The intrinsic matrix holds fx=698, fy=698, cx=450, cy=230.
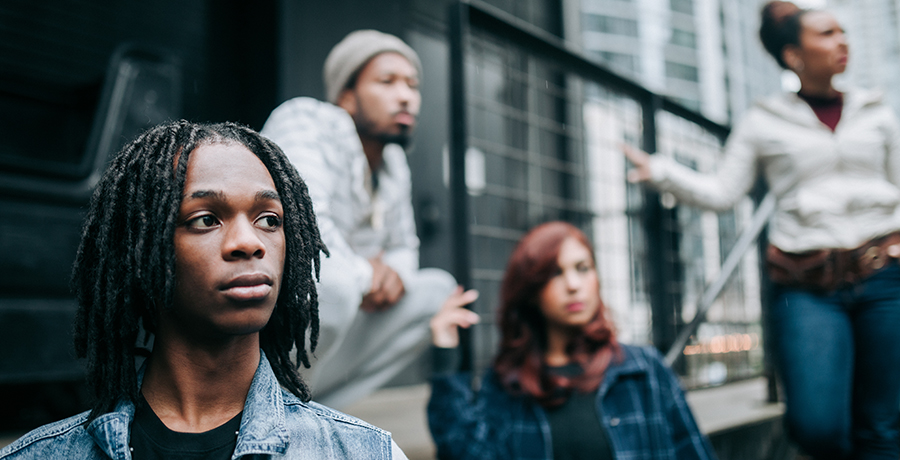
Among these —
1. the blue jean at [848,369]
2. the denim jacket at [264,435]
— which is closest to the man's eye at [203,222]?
the denim jacket at [264,435]

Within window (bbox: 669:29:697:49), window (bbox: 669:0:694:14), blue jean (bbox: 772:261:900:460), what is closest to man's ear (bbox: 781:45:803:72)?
blue jean (bbox: 772:261:900:460)

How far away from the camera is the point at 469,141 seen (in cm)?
294

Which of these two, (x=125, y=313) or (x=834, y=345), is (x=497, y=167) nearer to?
(x=834, y=345)

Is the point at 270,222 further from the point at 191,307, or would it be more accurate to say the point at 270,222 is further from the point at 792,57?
the point at 792,57

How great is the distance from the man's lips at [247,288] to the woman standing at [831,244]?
226cm

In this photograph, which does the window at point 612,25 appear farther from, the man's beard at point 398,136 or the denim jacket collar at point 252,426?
the denim jacket collar at point 252,426

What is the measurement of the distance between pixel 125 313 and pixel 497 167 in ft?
9.31

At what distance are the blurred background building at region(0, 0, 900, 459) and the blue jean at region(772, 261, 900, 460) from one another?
89 cm

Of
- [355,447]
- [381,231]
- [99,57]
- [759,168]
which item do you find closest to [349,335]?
[381,231]

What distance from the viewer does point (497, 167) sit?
12.1 feet

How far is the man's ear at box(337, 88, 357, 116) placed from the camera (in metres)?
2.28

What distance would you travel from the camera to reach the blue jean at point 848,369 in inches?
97.5

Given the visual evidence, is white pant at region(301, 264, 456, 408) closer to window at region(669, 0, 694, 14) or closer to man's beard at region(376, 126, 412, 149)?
man's beard at region(376, 126, 412, 149)

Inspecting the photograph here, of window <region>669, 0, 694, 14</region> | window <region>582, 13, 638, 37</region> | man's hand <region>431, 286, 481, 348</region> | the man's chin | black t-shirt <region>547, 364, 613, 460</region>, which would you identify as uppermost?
window <region>669, 0, 694, 14</region>
